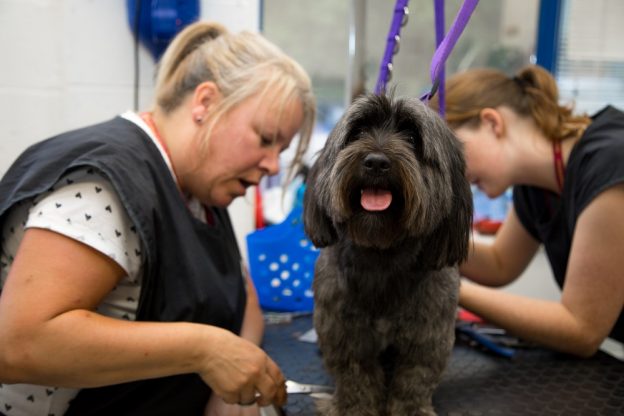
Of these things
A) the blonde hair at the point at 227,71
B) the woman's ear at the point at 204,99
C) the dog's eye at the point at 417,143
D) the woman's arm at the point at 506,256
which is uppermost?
the blonde hair at the point at 227,71

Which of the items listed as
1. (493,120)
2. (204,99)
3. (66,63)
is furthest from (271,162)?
(66,63)

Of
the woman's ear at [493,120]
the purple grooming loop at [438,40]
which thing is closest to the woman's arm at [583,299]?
the woman's ear at [493,120]

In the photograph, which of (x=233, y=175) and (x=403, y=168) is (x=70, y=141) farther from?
(x=403, y=168)

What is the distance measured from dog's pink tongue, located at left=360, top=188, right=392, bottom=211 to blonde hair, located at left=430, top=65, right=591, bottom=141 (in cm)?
68

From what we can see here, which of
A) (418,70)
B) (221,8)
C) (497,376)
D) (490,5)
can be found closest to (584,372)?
(497,376)

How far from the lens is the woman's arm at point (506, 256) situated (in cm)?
175

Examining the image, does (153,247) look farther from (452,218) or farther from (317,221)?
(452,218)

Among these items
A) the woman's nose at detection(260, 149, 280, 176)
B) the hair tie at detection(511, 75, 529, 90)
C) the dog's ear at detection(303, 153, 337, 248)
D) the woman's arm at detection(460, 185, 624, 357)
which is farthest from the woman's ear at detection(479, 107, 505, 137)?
the dog's ear at detection(303, 153, 337, 248)

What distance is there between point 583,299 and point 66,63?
1597mm

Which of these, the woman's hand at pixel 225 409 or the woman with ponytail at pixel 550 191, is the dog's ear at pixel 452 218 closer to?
the woman with ponytail at pixel 550 191

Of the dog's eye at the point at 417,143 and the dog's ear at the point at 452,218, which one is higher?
the dog's eye at the point at 417,143

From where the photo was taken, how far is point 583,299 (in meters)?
1.28

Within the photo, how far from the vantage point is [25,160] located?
104cm

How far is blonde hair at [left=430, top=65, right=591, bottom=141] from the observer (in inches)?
56.8
